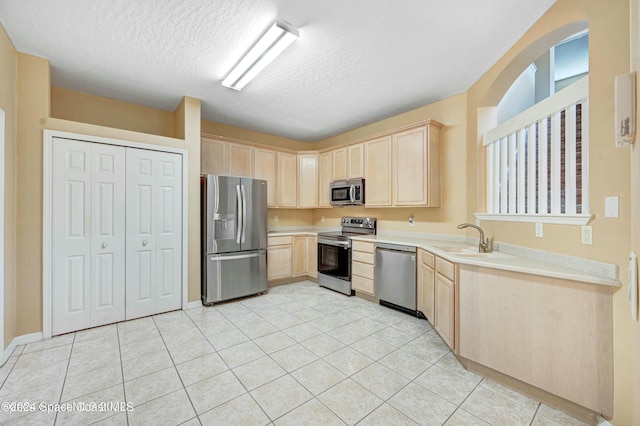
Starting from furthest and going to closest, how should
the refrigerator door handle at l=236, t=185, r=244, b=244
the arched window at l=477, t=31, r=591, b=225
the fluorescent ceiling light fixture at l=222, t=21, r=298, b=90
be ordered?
the refrigerator door handle at l=236, t=185, r=244, b=244 → the fluorescent ceiling light fixture at l=222, t=21, r=298, b=90 → the arched window at l=477, t=31, r=591, b=225

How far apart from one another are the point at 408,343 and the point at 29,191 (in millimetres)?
4082

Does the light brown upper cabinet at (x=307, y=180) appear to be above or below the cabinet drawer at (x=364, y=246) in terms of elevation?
above

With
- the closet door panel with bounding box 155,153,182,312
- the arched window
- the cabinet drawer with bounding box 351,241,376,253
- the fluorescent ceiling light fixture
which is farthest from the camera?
the cabinet drawer with bounding box 351,241,376,253

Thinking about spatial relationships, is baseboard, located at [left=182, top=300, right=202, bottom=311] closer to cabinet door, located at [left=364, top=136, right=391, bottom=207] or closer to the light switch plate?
cabinet door, located at [left=364, top=136, right=391, bottom=207]

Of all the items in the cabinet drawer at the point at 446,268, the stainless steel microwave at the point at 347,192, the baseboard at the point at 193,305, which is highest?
the stainless steel microwave at the point at 347,192

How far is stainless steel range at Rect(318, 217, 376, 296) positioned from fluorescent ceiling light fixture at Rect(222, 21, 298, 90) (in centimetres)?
262

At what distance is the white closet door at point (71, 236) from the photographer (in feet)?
8.88

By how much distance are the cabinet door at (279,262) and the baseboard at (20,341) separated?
271 cm

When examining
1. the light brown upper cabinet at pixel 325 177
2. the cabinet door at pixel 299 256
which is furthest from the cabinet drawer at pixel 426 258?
the cabinet door at pixel 299 256

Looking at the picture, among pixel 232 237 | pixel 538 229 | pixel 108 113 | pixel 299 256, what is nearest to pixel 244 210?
pixel 232 237

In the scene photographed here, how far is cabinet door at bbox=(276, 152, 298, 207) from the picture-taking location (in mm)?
4863

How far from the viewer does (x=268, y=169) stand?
186 inches

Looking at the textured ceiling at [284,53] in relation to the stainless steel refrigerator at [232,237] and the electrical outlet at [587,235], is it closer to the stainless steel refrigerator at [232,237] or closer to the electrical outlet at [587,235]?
the stainless steel refrigerator at [232,237]

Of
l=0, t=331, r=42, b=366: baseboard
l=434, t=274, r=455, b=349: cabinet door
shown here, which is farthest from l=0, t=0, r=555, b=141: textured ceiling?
l=0, t=331, r=42, b=366: baseboard
